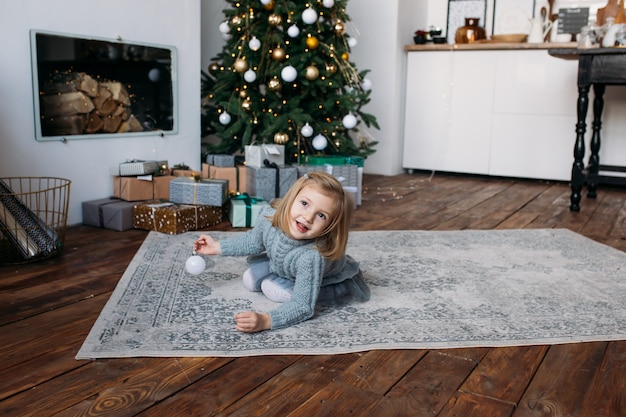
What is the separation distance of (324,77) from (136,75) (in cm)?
98

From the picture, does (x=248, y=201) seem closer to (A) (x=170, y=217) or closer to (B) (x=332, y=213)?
(A) (x=170, y=217)

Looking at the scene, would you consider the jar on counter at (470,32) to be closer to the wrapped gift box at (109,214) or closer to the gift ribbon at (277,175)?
the gift ribbon at (277,175)

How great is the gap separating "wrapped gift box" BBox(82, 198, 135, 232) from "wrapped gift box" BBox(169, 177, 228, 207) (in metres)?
0.20

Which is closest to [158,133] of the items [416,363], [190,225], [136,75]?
[136,75]

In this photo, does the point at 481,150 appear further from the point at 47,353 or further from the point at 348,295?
the point at 47,353

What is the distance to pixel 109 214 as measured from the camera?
2736 mm

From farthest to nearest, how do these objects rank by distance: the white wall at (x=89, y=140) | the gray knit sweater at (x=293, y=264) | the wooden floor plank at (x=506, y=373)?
the white wall at (x=89, y=140) → the gray knit sweater at (x=293, y=264) → the wooden floor plank at (x=506, y=373)

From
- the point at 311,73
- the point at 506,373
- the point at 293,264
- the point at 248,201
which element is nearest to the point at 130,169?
the point at 248,201

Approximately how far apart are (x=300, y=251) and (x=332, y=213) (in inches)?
5.3

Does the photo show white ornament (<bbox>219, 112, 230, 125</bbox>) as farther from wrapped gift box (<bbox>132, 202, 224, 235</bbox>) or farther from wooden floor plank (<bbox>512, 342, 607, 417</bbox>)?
wooden floor plank (<bbox>512, 342, 607, 417</bbox>)

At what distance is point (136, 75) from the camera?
10.3 ft

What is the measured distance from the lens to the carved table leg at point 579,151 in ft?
10.5

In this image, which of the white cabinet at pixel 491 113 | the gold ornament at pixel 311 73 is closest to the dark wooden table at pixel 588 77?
the white cabinet at pixel 491 113

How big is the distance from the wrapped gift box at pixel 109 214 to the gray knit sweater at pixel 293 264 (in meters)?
1.00
